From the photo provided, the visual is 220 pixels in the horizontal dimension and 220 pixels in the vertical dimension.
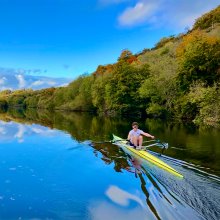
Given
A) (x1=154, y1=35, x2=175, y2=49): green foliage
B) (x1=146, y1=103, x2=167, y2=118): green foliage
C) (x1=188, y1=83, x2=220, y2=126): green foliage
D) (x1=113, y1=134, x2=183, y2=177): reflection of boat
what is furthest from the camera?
(x1=154, y1=35, x2=175, y2=49): green foliage

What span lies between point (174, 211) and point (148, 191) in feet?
8.54

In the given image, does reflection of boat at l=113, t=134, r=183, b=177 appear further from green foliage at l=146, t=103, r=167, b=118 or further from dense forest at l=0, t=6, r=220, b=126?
green foliage at l=146, t=103, r=167, b=118

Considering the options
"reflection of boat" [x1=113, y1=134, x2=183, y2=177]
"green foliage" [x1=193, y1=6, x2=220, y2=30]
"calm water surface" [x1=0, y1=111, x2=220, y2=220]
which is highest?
"green foliage" [x1=193, y1=6, x2=220, y2=30]

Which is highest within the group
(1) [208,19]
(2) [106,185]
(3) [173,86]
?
(1) [208,19]

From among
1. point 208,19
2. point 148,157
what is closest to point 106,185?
point 148,157

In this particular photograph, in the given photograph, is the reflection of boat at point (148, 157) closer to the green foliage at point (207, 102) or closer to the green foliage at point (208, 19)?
the green foliage at point (207, 102)

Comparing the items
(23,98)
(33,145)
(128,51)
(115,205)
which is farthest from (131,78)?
(23,98)

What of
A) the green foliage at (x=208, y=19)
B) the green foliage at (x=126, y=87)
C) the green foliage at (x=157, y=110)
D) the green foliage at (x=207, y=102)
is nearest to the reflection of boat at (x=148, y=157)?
the green foliage at (x=207, y=102)

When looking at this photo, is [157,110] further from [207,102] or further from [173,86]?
[207,102]

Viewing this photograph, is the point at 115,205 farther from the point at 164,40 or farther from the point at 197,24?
the point at 164,40

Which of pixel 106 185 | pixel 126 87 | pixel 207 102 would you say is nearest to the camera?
pixel 106 185

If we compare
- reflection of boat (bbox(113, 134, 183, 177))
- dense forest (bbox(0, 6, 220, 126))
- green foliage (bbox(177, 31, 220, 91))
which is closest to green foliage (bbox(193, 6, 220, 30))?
dense forest (bbox(0, 6, 220, 126))

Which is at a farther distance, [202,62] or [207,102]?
[202,62]

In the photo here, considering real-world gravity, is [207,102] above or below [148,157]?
above
